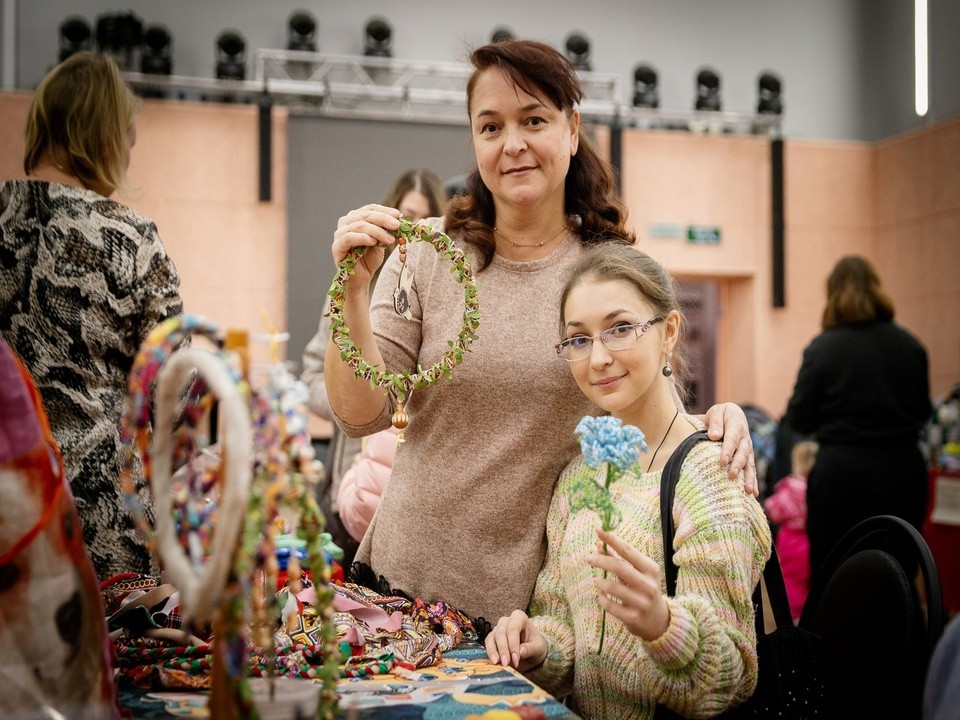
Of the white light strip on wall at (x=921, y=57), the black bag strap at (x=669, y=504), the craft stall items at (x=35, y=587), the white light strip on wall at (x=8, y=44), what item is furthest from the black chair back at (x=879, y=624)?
the white light strip on wall at (x=921, y=57)

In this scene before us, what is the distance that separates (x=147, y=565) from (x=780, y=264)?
305 inches

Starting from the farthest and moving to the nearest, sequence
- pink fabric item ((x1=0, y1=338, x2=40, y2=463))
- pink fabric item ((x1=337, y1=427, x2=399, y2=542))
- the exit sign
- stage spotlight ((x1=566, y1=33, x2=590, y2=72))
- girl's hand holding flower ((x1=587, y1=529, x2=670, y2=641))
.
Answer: the exit sign → stage spotlight ((x1=566, y1=33, x2=590, y2=72)) → pink fabric item ((x1=337, y1=427, x2=399, y2=542)) → girl's hand holding flower ((x1=587, y1=529, x2=670, y2=641)) → pink fabric item ((x1=0, y1=338, x2=40, y2=463))

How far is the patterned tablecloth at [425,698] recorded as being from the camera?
1.16 metres

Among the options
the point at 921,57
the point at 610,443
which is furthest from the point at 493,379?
the point at 921,57

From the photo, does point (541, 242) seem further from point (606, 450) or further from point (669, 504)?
point (606, 450)

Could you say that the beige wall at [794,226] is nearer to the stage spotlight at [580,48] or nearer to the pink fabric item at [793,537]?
the stage spotlight at [580,48]

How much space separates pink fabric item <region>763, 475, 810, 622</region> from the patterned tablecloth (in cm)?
403

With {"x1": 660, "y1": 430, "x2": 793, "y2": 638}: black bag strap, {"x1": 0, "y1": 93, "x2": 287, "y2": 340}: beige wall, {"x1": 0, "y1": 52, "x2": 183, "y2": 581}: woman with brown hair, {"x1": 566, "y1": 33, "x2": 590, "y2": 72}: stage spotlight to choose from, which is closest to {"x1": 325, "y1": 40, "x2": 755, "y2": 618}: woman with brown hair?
{"x1": 660, "y1": 430, "x2": 793, "y2": 638}: black bag strap

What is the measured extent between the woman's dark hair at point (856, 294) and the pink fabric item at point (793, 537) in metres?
1.19

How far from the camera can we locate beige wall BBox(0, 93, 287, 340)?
7.60 meters

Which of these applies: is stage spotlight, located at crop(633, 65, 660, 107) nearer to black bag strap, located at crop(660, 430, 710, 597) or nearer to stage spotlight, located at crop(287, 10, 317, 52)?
stage spotlight, located at crop(287, 10, 317, 52)

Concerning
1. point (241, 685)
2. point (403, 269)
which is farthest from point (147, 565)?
point (241, 685)

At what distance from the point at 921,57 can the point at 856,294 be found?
20.2 ft

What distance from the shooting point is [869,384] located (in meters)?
4.04
